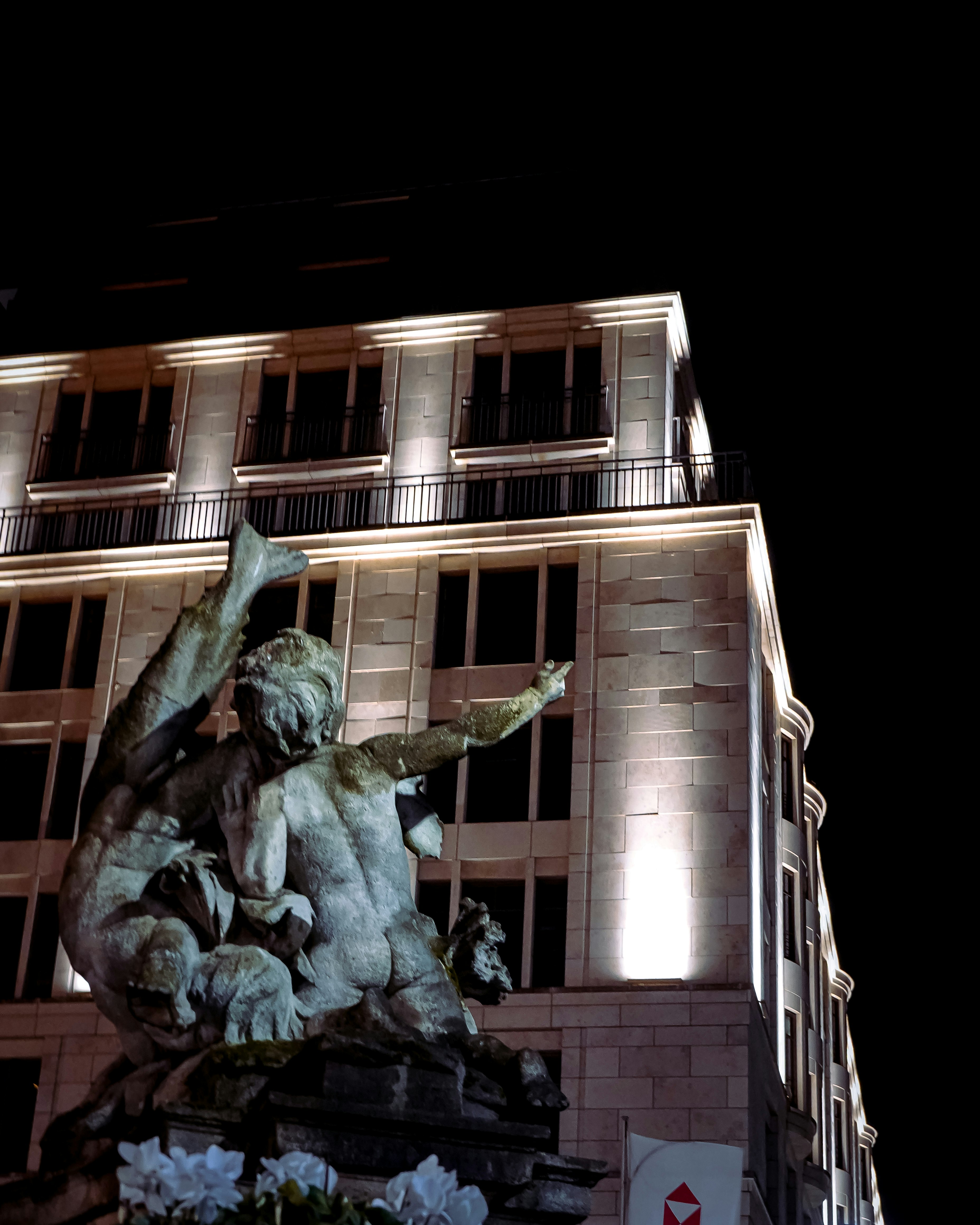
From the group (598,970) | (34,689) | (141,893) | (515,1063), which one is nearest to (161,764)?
(141,893)

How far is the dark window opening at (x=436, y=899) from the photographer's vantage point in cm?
3575

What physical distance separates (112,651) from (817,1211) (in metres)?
22.6

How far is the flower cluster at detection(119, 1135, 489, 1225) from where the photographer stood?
4.92 meters

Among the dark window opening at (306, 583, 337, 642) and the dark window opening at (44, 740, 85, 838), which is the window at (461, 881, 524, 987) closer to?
the dark window opening at (306, 583, 337, 642)

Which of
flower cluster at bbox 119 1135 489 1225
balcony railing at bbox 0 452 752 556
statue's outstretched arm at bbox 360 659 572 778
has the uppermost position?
balcony railing at bbox 0 452 752 556

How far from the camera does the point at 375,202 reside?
4684 cm

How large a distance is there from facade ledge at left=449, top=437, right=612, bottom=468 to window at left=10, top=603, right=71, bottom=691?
9.54m

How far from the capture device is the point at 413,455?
4203 centimetres

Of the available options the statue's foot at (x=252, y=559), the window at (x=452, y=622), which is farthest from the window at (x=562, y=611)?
the statue's foot at (x=252, y=559)

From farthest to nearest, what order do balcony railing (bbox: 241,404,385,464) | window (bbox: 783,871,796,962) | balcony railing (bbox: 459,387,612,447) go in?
window (bbox: 783,871,796,962)
balcony railing (bbox: 241,404,385,464)
balcony railing (bbox: 459,387,612,447)

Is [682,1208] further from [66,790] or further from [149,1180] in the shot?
[149,1180]

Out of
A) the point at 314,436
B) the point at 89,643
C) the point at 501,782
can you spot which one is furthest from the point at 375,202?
the point at 501,782

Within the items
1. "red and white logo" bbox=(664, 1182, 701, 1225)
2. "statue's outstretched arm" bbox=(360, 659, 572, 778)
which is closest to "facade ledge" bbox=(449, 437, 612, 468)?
"red and white logo" bbox=(664, 1182, 701, 1225)

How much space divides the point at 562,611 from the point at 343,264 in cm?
1235
